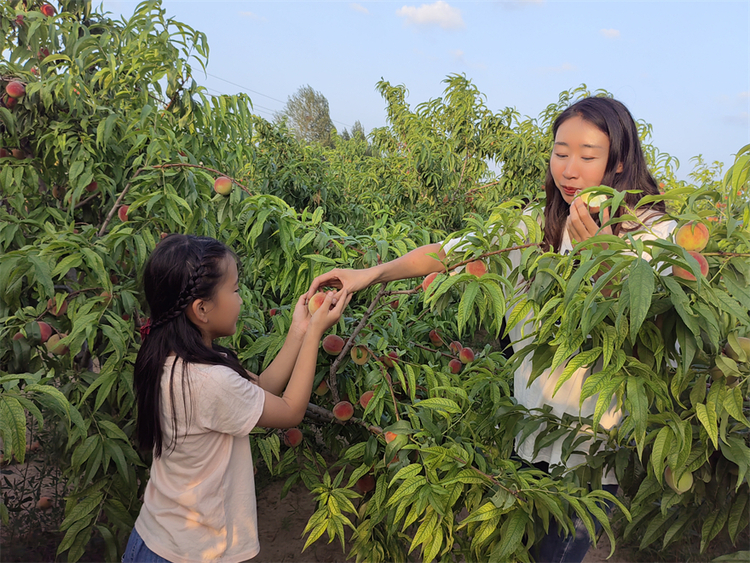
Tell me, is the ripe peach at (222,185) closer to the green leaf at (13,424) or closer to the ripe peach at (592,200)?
the green leaf at (13,424)

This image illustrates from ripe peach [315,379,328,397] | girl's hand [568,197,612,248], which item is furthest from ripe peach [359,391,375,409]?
girl's hand [568,197,612,248]

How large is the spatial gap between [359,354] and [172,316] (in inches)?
22.0

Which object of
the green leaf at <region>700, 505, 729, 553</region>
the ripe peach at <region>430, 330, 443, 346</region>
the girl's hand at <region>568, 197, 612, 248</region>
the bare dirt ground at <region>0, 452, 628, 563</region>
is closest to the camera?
the girl's hand at <region>568, 197, 612, 248</region>

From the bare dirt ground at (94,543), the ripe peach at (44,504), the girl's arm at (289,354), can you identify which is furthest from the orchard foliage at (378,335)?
the ripe peach at (44,504)

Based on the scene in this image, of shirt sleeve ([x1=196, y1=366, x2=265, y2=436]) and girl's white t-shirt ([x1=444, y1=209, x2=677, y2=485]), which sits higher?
girl's white t-shirt ([x1=444, y1=209, x2=677, y2=485])

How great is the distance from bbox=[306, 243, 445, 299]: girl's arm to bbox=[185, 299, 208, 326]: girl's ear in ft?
0.98

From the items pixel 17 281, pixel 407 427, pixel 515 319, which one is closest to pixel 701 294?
pixel 515 319

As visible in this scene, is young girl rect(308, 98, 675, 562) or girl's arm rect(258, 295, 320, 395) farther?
girl's arm rect(258, 295, 320, 395)

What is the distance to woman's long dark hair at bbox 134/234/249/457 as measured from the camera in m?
1.29

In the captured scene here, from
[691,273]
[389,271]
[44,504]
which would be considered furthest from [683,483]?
[44,504]

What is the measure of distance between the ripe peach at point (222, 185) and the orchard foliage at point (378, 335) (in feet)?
0.12

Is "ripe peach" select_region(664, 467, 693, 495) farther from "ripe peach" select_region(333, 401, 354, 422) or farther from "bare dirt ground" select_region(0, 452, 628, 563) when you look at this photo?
"bare dirt ground" select_region(0, 452, 628, 563)

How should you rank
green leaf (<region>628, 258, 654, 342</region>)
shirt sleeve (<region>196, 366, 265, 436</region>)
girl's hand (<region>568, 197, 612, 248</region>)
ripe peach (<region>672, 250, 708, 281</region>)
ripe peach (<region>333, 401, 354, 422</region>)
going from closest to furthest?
green leaf (<region>628, 258, 654, 342</region>), ripe peach (<region>672, 250, 708, 281</region>), girl's hand (<region>568, 197, 612, 248</region>), shirt sleeve (<region>196, 366, 265, 436</region>), ripe peach (<region>333, 401, 354, 422</region>)

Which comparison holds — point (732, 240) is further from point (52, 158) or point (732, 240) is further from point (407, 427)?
point (52, 158)
